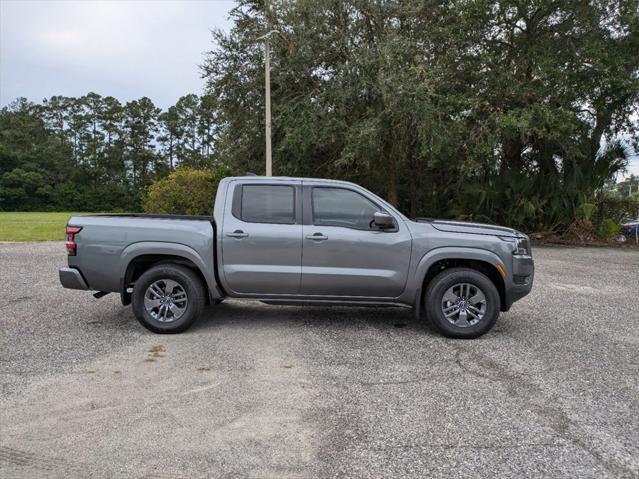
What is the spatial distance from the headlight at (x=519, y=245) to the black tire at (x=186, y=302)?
352 cm

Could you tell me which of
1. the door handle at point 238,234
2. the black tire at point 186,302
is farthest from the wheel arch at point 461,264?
the black tire at point 186,302

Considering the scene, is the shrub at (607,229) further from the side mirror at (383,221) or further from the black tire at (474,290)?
the side mirror at (383,221)

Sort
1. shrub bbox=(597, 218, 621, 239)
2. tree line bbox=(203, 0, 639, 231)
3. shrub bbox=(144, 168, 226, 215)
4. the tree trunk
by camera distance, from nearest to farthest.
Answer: tree line bbox=(203, 0, 639, 231)
shrub bbox=(597, 218, 621, 239)
shrub bbox=(144, 168, 226, 215)
the tree trunk

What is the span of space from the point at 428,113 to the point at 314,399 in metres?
12.8

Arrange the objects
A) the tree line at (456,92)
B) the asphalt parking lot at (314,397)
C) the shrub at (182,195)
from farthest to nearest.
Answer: the shrub at (182,195), the tree line at (456,92), the asphalt parking lot at (314,397)

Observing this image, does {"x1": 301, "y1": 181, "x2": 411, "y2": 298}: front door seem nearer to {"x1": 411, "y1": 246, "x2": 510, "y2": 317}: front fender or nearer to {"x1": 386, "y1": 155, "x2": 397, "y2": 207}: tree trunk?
{"x1": 411, "y1": 246, "x2": 510, "y2": 317}: front fender

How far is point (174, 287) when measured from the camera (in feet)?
18.6

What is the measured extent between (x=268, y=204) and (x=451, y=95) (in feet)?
39.6

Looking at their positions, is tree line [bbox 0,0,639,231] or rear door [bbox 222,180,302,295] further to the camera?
tree line [bbox 0,0,639,231]

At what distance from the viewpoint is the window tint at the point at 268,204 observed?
5.71 meters

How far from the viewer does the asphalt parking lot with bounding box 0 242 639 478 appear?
9.64 ft

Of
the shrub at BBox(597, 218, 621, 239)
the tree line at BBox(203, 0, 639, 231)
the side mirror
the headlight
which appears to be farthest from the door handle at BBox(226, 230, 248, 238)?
the shrub at BBox(597, 218, 621, 239)

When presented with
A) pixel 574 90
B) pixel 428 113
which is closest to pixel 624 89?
pixel 574 90

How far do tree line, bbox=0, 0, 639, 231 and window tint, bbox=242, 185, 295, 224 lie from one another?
9.74m
